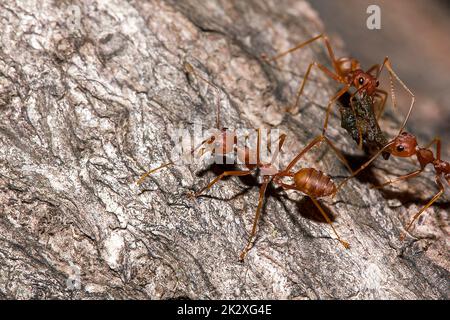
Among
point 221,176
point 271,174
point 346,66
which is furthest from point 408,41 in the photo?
point 221,176

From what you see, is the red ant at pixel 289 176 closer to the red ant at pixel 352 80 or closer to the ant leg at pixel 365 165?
the ant leg at pixel 365 165

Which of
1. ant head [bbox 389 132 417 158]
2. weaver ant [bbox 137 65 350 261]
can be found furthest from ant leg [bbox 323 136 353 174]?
ant head [bbox 389 132 417 158]

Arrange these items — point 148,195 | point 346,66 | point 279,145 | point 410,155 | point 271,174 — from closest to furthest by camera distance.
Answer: point 148,195
point 271,174
point 279,145
point 410,155
point 346,66

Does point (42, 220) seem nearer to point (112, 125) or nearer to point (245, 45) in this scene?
point (112, 125)

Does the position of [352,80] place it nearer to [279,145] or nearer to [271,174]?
[279,145]

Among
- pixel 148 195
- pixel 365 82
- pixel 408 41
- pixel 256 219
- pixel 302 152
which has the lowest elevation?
pixel 256 219

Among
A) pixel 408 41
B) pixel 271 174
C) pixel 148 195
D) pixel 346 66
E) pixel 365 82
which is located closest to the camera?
pixel 148 195

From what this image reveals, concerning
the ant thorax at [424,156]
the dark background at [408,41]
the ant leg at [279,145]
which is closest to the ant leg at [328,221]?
the ant leg at [279,145]

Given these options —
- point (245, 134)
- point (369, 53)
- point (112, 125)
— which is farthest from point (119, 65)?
point (369, 53)
